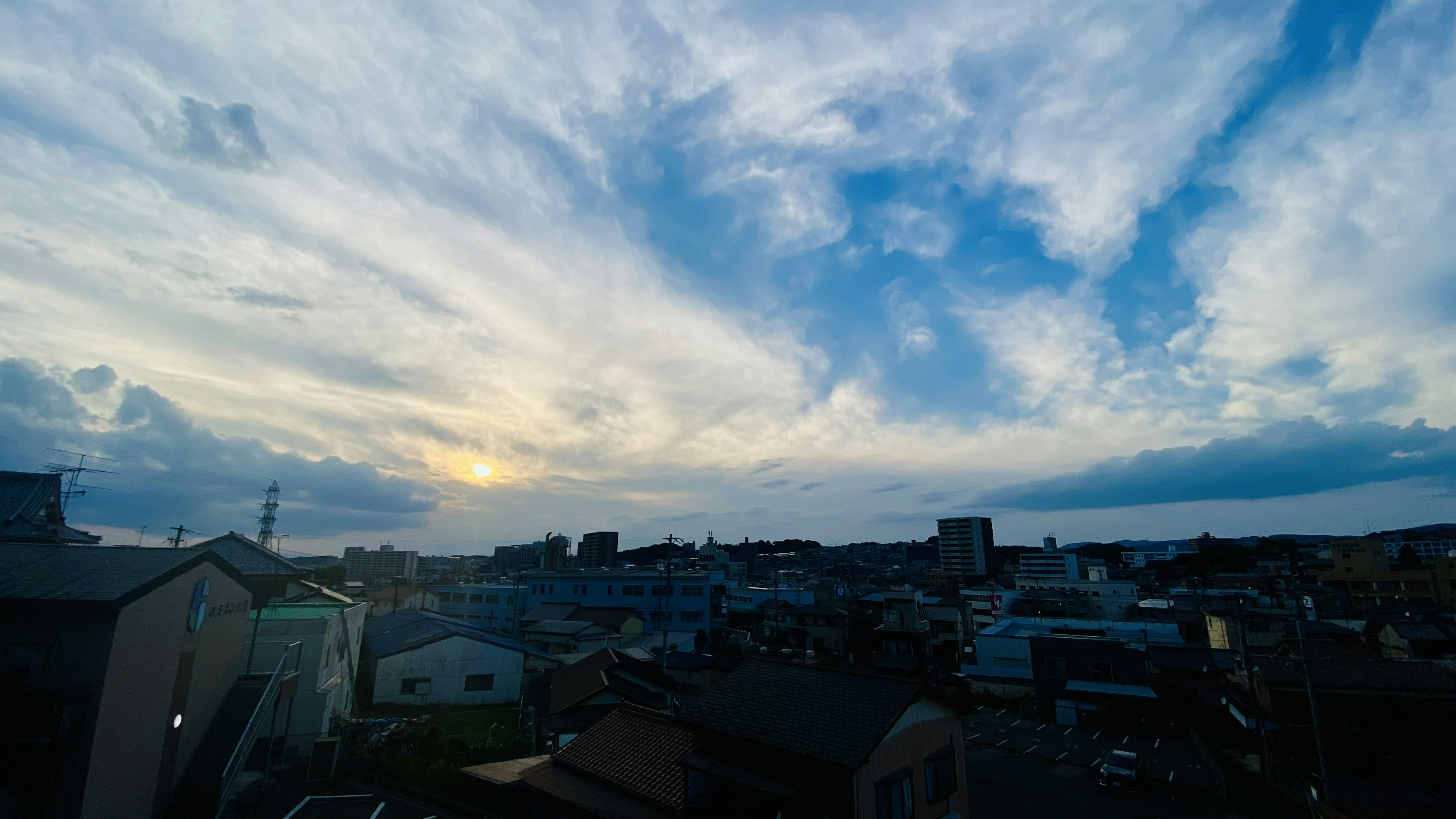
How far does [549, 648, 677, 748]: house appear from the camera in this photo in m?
25.7

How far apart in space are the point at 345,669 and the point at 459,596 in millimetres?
46098

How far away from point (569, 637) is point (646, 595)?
18.6 m

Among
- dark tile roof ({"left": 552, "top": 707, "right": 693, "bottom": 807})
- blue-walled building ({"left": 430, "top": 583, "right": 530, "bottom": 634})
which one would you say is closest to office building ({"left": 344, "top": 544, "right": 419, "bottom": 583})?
blue-walled building ({"left": 430, "top": 583, "right": 530, "bottom": 634})

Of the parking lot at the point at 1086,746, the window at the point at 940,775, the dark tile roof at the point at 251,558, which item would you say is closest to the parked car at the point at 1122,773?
the parking lot at the point at 1086,746

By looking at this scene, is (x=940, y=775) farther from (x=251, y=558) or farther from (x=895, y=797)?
(x=251, y=558)

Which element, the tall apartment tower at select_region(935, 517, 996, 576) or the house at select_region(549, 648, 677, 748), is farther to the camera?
the tall apartment tower at select_region(935, 517, 996, 576)

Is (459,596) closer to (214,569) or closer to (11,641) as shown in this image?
(214,569)

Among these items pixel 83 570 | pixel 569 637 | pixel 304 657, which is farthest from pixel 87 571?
pixel 569 637

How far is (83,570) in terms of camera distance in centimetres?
1703

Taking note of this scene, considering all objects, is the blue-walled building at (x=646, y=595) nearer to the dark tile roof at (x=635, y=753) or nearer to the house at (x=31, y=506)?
the house at (x=31, y=506)

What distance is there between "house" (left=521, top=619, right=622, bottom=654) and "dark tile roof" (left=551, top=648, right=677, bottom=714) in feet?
60.2

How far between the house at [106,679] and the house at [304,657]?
4.69 m

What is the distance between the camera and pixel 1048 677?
42.5 m

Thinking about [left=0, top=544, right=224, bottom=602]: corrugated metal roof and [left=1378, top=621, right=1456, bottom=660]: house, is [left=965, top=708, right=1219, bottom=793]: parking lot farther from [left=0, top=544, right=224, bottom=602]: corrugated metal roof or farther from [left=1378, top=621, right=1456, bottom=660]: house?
[left=0, top=544, right=224, bottom=602]: corrugated metal roof
